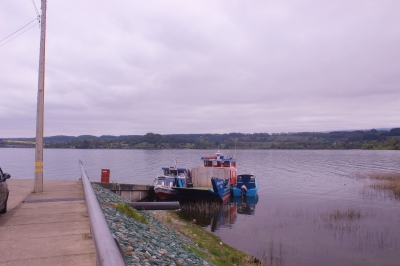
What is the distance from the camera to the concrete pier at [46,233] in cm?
655

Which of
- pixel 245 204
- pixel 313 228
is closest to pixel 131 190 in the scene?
pixel 245 204

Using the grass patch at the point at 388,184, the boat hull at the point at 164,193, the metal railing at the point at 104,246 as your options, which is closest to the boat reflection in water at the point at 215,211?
the boat hull at the point at 164,193

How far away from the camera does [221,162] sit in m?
37.5

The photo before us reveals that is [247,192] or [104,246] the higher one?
[104,246]

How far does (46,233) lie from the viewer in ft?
27.5

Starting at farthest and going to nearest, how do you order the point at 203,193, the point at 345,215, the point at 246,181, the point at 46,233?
1. the point at 246,181
2. the point at 203,193
3. the point at 345,215
4. the point at 46,233

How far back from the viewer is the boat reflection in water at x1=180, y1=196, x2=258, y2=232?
2450 cm

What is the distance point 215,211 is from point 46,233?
20994mm

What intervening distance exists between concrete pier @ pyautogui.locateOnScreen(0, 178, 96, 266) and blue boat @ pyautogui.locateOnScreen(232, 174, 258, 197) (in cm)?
2383

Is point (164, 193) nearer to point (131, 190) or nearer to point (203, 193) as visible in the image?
point (203, 193)

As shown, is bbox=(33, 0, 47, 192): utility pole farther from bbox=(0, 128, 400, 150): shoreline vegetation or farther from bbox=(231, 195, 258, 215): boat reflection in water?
bbox=(0, 128, 400, 150): shoreline vegetation

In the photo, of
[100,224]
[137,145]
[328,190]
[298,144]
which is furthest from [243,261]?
[298,144]

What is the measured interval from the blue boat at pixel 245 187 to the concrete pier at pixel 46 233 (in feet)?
78.2

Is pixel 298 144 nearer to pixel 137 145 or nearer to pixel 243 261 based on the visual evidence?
pixel 137 145
